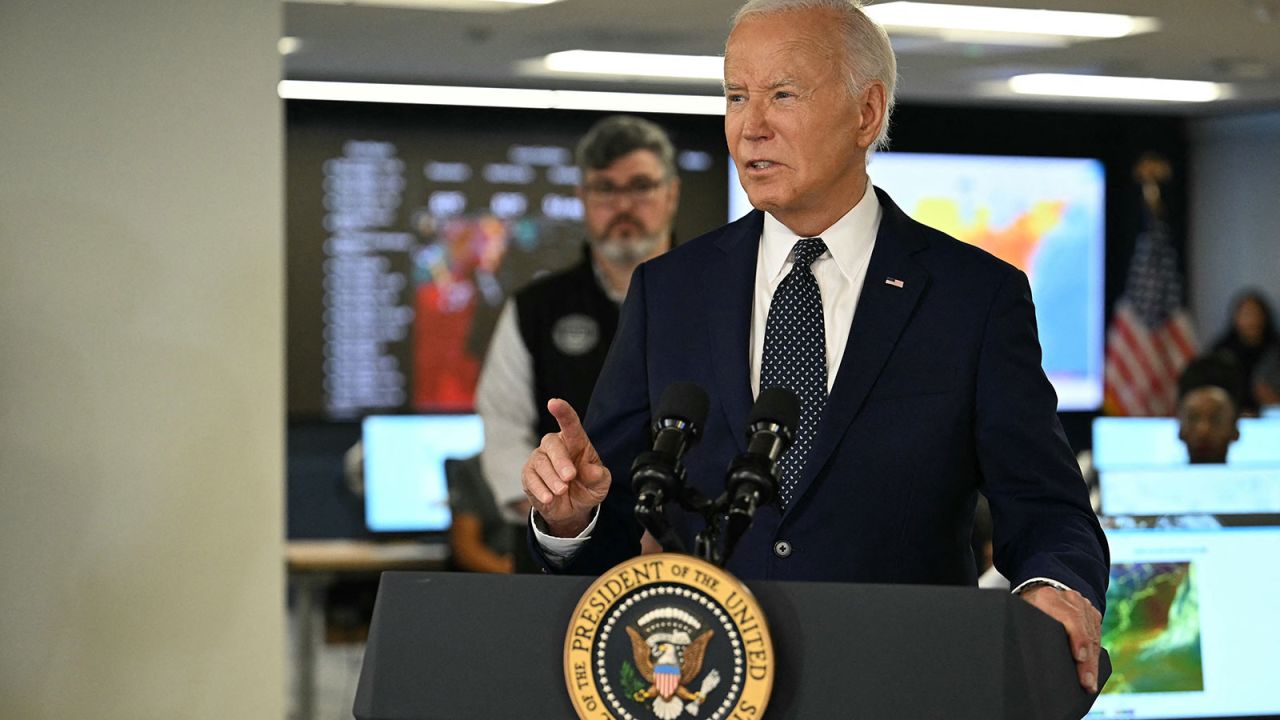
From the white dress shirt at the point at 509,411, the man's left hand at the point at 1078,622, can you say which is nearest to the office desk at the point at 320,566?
the white dress shirt at the point at 509,411

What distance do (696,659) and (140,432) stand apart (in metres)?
2.79

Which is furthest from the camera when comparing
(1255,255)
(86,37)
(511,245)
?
(1255,255)

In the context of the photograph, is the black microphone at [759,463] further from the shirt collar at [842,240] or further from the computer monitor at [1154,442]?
the computer monitor at [1154,442]

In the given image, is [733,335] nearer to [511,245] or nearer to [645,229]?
[645,229]

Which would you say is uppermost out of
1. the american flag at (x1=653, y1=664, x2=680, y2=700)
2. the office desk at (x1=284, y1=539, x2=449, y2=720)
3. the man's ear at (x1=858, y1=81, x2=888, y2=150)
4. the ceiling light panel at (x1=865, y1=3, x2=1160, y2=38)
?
the ceiling light panel at (x1=865, y1=3, x2=1160, y2=38)

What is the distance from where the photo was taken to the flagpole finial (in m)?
11.1

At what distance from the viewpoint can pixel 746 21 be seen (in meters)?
1.59

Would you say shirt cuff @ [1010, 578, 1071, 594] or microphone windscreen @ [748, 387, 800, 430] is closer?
microphone windscreen @ [748, 387, 800, 430]

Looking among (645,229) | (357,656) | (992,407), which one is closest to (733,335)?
(992,407)

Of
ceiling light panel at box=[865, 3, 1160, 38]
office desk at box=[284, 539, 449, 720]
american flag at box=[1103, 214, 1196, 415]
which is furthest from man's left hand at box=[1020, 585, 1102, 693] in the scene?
american flag at box=[1103, 214, 1196, 415]

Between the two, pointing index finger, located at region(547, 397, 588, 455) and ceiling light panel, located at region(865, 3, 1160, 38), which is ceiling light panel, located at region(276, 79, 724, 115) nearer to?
ceiling light panel, located at region(865, 3, 1160, 38)

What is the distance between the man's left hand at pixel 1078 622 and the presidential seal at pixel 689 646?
1.00 ft

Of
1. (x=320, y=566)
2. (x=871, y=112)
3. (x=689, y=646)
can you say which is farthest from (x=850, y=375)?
(x=320, y=566)

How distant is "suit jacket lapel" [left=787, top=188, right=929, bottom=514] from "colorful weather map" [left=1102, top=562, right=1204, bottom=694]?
3.07 ft
